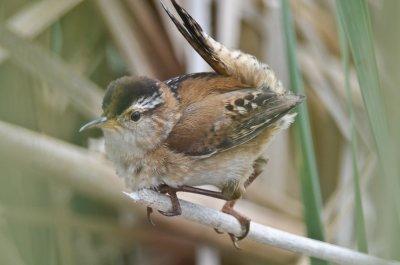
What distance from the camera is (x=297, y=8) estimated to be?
2445 mm

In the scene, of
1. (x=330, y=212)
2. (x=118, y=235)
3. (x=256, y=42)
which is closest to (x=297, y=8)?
(x=256, y=42)

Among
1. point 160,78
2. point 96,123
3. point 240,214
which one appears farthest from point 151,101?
point 160,78

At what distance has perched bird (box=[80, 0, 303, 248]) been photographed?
142 cm

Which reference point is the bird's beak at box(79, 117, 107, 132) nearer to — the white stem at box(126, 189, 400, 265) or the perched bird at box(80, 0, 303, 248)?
the perched bird at box(80, 0, 303, 248)

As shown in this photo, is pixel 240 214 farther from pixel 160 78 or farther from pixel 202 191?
pixel 160 78

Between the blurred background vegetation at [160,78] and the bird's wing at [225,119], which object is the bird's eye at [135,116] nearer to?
the bird's wing at [225,119]

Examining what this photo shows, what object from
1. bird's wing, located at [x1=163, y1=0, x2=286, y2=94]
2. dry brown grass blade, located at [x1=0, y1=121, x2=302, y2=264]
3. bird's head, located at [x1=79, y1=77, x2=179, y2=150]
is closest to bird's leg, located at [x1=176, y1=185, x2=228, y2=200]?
bird's head, located at [x1=79, y1=77, x2=179, y2=150]

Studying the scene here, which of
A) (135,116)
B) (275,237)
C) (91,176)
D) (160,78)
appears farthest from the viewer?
(160,78)

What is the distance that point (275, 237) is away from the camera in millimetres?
1312

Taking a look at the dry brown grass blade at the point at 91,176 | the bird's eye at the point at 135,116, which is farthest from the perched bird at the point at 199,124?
the dry brown grass blade at the point at 91,176

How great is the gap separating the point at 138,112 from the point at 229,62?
224mm

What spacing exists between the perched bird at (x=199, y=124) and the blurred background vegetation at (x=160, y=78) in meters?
0.10

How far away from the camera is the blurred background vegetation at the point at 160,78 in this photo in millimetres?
1320

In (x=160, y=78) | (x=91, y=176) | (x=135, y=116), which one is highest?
(x=135, y=116)
